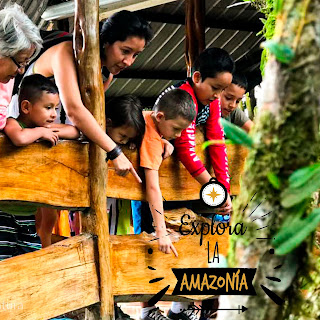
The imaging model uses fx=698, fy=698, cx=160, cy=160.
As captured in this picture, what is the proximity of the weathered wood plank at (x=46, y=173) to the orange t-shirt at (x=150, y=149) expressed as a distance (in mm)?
358

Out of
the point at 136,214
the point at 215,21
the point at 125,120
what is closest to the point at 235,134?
the point at 125,120

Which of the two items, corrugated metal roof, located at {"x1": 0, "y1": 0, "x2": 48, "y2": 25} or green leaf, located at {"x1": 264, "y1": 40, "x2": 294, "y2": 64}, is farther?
corrugated metal roof, located at {"x1": 0, "y1": 0, "x2": 48, "y2": 25}

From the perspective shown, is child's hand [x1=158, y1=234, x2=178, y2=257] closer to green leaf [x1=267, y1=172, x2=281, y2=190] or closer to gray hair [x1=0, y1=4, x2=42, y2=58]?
gray hair [x1=0, y1=4, x2=42, y2=58]

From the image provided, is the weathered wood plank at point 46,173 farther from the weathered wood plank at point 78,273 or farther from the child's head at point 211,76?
the child's head at point 211,76

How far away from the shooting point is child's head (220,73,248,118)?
4426mm

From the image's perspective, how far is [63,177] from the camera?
10.9 ft

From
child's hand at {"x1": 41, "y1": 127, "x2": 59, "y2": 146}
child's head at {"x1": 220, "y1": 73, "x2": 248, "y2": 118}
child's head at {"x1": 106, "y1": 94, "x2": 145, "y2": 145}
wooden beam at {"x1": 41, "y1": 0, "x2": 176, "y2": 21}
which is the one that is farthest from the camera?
wooden beam at {"x1": 41, "y1": 0, "x2": 176, "y2": 21}

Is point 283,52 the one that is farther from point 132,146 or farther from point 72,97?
point 132,146

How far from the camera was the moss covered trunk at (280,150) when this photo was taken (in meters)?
1.14

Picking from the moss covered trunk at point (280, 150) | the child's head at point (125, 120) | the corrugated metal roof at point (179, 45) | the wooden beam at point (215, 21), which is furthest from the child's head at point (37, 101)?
the corrugated metal roof at point (179, 45)

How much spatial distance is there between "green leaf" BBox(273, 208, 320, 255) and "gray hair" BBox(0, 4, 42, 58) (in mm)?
2157

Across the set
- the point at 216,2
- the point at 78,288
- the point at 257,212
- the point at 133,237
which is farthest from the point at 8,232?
the point at 216,2

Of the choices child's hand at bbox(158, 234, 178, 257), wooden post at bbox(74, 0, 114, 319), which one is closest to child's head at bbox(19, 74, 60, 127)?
wooden post at bbox(74, 0, 114, 319)

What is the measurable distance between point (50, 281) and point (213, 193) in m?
1.12
